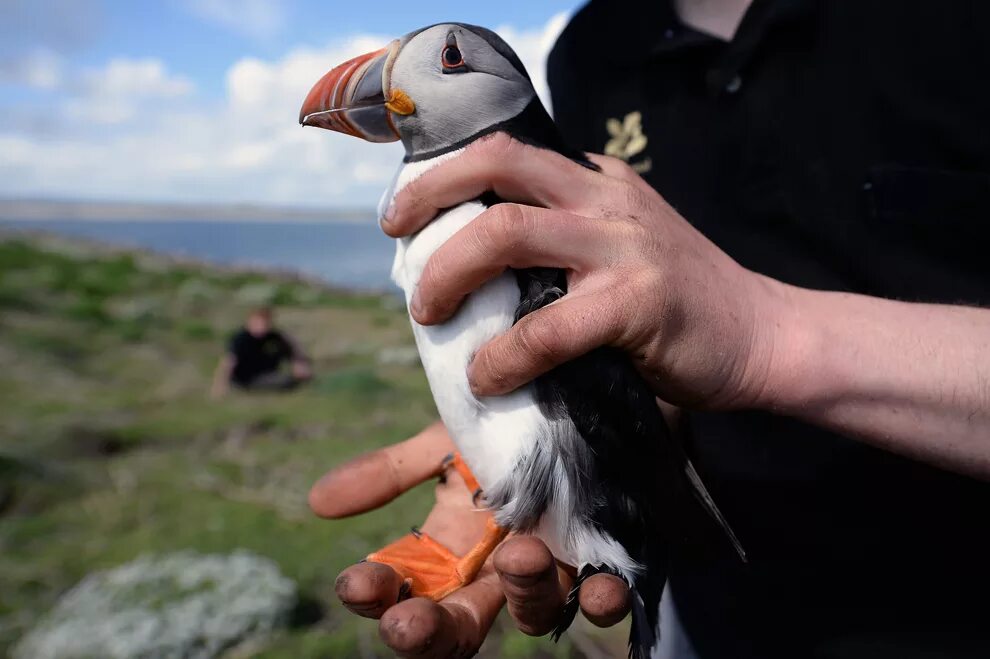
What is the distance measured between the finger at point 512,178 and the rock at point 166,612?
2.98m

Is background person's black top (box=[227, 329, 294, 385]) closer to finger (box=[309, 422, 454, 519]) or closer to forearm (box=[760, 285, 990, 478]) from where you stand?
finger (box=[309, 422, 454, 519])

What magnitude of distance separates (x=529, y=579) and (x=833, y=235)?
1240 millimetres

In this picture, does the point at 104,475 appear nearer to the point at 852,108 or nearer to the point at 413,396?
the point at 413,396

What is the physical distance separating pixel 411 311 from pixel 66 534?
14.6 feet

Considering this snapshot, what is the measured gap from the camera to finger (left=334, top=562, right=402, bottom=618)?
1.51m

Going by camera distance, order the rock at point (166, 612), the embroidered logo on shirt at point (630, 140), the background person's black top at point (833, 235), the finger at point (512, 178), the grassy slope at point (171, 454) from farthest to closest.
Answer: the grassy slope at point (171, 454) → the rock at point (166, 612) → the embroidered logo on shirt at point (630, 140) → the background person's black top at point (833, 235) → the finger at point (512, 178)

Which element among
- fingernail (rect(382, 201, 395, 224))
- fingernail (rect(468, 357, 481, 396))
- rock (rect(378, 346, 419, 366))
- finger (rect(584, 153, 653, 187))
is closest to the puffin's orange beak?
fingernail (rect(382, 201, 395, 224))

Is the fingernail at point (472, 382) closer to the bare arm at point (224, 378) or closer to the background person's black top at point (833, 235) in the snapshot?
the background person's black top at point (833, 235)

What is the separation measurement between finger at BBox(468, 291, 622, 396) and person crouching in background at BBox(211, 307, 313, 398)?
8254 millimetres

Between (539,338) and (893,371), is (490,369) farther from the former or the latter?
(893,371)

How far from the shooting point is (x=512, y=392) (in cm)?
171

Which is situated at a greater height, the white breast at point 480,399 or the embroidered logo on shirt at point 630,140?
the embroidered logo on shirt at point 630,140

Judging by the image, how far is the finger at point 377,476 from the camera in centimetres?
209

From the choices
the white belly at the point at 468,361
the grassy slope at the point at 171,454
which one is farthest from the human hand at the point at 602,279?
the grassy slope at the point at 171,454
